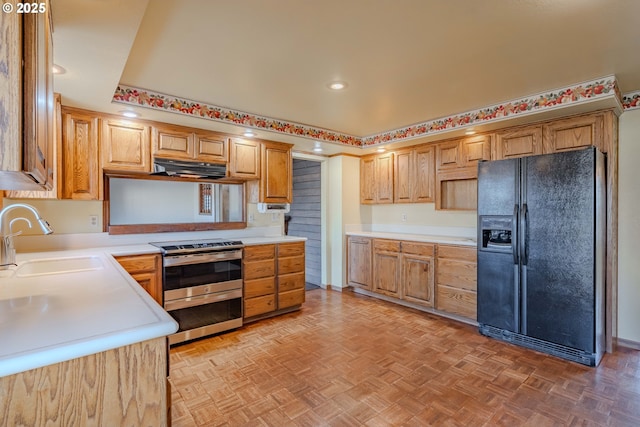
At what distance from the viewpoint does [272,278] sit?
377 centimetres

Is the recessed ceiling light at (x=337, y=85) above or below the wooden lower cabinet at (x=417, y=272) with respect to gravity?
above

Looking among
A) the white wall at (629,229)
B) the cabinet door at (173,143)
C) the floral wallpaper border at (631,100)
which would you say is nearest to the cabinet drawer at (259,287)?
the cabinet door at (173,143)

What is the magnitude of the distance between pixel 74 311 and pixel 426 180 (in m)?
3.91

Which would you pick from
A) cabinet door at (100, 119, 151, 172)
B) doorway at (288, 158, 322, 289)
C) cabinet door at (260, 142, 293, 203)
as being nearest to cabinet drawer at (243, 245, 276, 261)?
cabinet door at (260, 142, 293, 203)

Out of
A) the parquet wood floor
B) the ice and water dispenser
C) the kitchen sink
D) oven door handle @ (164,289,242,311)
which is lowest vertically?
the parquet wood floor

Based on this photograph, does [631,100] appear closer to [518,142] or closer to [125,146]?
[518,142]

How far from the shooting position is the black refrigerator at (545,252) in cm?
266

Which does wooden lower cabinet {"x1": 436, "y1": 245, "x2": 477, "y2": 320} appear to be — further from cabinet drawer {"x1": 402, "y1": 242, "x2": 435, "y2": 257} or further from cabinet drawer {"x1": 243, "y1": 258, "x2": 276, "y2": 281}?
cabinet drawer {"x1": 243, "y1": 258, "x2": 276, "y2": 281}

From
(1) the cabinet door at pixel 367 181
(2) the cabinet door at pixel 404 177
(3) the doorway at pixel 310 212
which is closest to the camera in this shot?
(2) the cabinet door at pixel 404 177

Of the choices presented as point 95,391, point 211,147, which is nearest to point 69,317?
point 95,391

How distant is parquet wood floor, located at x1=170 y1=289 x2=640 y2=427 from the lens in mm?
2020

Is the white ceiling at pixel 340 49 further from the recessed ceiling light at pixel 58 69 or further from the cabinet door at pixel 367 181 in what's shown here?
the cabinet door at pixel 367 181

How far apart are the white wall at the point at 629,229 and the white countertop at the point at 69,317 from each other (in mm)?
3831

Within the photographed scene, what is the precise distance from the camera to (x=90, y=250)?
9.62 ft
